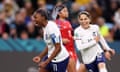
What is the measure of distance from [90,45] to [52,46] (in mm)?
1473

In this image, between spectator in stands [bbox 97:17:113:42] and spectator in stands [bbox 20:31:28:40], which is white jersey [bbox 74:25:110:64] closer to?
spectator in stands [bbox 20:31:28:40]

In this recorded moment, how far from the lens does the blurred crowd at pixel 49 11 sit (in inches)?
683

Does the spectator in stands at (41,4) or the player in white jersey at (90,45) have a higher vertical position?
the spectator in stands at (41,4)

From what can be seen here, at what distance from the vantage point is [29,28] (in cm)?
1738

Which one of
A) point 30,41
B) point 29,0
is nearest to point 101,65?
point 30,41

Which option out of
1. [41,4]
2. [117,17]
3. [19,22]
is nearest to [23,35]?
[19,22]

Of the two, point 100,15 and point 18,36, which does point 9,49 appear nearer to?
point 18,36

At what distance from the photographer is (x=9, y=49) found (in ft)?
53.9

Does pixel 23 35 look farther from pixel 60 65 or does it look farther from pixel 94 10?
pixel 60 65

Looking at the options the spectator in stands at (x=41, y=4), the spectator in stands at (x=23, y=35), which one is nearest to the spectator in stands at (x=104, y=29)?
the spectator in stands at (x=41, y=4)

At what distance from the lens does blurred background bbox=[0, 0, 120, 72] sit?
53.8ft

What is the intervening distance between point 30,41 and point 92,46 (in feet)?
12.5

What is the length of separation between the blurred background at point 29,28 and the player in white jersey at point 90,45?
348 cm

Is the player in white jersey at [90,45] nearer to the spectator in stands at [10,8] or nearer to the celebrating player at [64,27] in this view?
the celebrating player at [64,27]
